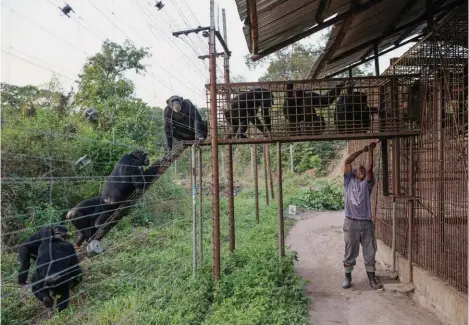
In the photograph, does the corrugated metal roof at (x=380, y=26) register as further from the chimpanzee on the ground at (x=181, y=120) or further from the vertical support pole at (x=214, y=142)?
the chimpanzee on the ground at (x=181, y=120)

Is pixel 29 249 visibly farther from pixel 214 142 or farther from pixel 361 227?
pixel 361 227

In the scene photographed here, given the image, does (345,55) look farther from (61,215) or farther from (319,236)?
(61,215)

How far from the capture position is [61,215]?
28.0ft

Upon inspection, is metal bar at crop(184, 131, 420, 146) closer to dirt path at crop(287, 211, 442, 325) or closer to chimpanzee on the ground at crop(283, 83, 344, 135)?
chimpanzee on the ground at crop(283, 83, 344, 135)

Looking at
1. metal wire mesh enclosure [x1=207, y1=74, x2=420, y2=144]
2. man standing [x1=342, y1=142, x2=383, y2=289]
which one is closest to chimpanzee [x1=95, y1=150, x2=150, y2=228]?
metal wire mesh enclosure [x1=207, y1=74, x2=420, y2=144]

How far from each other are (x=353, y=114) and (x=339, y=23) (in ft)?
4.31

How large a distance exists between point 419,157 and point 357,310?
2289 millimetres

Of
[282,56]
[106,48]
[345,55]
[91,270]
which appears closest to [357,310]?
[91,270]

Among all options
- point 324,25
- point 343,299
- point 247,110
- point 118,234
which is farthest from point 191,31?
point 118,234

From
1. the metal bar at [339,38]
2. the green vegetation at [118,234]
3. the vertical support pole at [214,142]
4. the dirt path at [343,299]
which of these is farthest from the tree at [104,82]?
the dirt path at [343,299]

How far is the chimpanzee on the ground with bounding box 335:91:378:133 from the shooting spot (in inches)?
226

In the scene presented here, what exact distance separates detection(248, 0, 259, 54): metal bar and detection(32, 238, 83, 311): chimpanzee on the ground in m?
3.42

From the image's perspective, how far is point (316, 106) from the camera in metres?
5.91

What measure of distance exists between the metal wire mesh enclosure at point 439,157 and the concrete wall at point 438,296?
0.10 m
